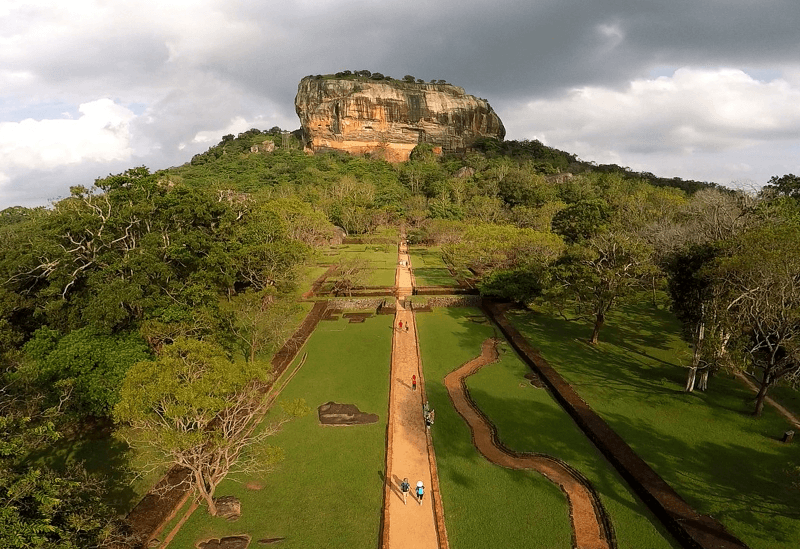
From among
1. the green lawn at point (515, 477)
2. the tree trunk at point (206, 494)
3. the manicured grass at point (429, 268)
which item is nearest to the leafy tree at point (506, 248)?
the manicured grass at point (429, 268)

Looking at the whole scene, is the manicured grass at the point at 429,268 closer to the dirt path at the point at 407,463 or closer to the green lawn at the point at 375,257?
the green lawn at the point at 375,257

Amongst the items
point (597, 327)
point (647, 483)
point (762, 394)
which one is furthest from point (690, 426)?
point (597, 327)

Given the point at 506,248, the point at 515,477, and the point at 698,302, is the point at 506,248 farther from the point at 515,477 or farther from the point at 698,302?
the point at 515,477

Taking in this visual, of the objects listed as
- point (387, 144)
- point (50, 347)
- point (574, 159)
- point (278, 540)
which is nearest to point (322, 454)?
point (278, 540)

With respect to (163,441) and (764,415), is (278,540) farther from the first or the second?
(764,415)

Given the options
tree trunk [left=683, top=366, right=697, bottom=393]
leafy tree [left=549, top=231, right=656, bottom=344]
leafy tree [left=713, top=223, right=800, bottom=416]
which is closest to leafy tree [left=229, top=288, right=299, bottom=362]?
leafy tree [left=549, top=231, right=656, bottom=344]

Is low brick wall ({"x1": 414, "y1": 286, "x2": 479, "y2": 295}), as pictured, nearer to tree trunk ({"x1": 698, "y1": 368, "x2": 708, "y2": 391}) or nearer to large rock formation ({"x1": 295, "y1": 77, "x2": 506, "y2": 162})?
tree trunk ({"x1": 698, "y1": 368, "x2": 708, "y2": 391})
